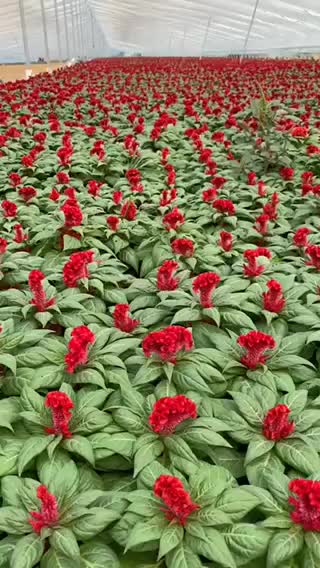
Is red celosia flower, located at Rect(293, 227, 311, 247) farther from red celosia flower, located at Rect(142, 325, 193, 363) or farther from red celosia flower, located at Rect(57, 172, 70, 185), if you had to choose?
red celosia flower, located at Rect(57, 172, 70, 185)

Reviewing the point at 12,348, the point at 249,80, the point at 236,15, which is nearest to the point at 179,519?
the point at 12,348

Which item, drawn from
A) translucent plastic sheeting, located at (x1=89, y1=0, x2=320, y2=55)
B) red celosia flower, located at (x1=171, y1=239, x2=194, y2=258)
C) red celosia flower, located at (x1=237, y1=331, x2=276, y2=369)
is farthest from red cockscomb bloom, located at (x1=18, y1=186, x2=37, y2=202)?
translucent plastic sheeting, located at (x1=89, y1=0, x2=320, y2=55)

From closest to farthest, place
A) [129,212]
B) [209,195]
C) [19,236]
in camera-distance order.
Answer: [19,236] → [129,212] → [209,195]

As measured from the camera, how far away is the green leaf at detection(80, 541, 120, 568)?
4.03 ft

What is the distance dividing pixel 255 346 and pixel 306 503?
1.89 feet

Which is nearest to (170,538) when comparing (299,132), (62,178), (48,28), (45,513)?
(45,513)

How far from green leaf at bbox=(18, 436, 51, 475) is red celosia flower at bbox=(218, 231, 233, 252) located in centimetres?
150

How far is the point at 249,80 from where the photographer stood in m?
9.22

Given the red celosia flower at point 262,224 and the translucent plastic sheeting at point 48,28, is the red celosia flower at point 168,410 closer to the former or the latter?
the red celosia flower at point 262,224

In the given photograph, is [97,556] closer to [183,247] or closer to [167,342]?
[167,342]

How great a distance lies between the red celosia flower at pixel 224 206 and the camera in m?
3.13

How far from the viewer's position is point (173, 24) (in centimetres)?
3697

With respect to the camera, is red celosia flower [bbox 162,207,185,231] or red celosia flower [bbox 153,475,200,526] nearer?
red celosia flower [bbox 153,475,200,526]

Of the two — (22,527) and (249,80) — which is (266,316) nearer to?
(22,527)
